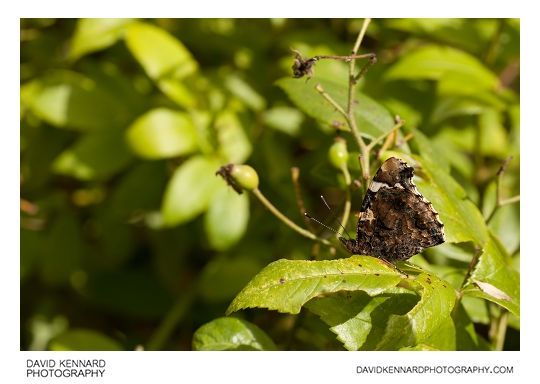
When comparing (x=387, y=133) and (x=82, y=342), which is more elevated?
(x=387, y=133)

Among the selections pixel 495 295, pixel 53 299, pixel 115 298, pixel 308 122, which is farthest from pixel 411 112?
pixel 53 299

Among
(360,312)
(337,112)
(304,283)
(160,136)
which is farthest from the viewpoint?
(160,136)

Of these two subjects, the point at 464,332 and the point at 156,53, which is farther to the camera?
the point at 156,53

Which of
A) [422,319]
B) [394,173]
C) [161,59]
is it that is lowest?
[422,319]

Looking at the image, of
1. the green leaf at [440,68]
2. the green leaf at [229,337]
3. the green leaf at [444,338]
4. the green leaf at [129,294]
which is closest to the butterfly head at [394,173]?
the green leaf at [444,338]

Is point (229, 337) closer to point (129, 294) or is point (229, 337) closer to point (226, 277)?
point (226, 277)

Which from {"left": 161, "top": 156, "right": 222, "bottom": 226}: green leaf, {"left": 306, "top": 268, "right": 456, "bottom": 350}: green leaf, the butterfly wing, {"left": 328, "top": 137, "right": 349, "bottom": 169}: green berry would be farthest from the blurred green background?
{"left": 306, "top": 268, "right": 456, "bottom": 350}: green leaf
